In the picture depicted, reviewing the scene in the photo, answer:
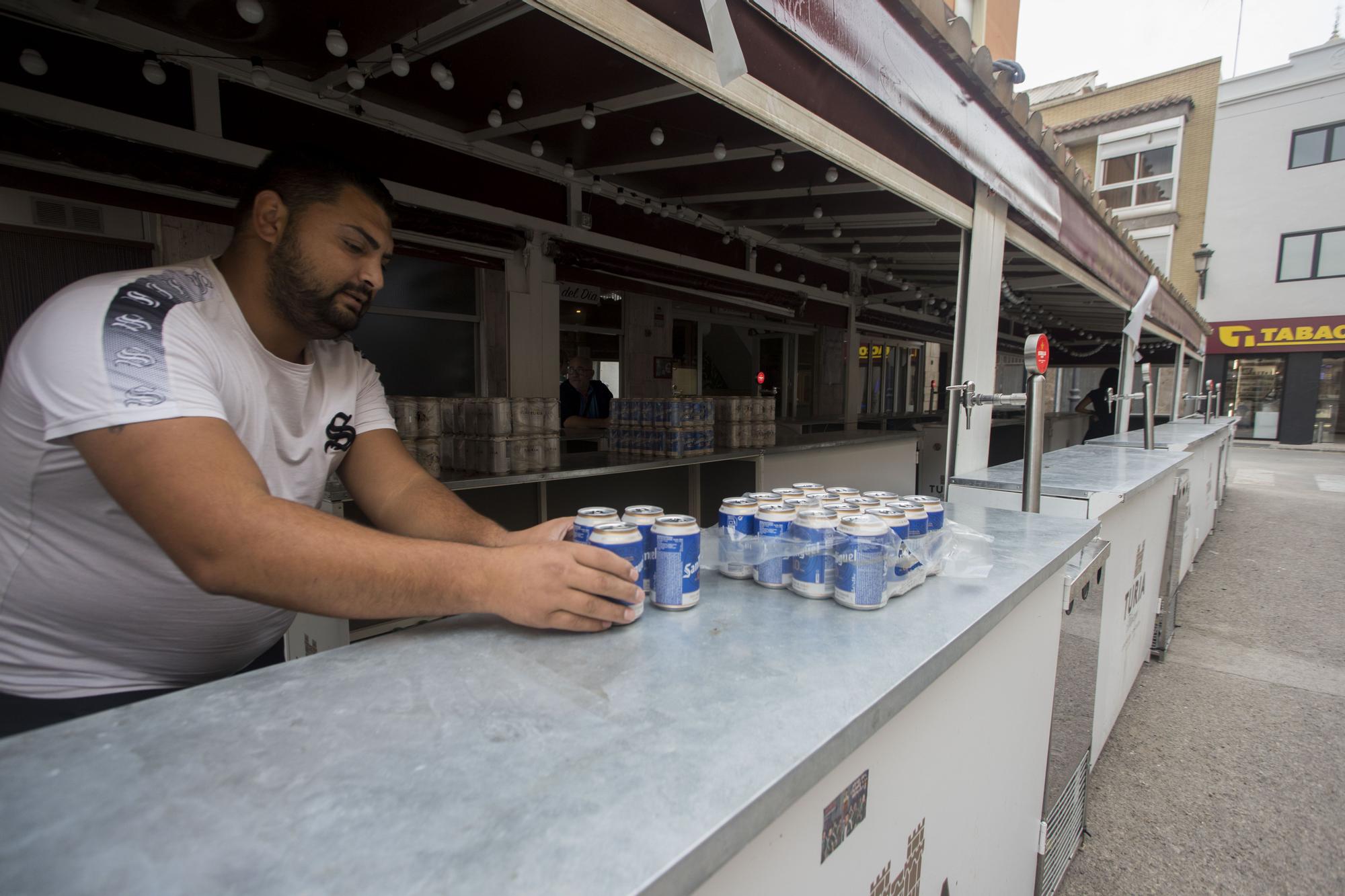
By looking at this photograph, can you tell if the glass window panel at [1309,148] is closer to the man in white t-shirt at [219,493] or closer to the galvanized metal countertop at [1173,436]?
the galvanized metal countertop at [1173,436]

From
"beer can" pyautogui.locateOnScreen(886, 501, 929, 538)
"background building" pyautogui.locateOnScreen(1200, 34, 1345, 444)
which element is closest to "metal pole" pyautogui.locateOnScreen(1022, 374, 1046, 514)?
"beer can" pyautogui.locateOnScreen(886, 501, 929, 538)

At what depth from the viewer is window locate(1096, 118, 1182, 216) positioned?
53.3 ft

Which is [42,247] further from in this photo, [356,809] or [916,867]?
[916,867]

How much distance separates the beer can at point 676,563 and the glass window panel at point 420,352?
4281 mm

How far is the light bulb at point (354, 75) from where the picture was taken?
3.15 meters

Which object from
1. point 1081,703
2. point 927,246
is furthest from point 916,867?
point 927,246

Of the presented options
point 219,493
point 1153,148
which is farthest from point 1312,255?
point 219,493

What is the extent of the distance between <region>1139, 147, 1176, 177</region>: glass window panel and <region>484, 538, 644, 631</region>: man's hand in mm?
21666

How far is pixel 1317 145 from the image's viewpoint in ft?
50.2

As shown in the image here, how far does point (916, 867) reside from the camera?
3.83 feet

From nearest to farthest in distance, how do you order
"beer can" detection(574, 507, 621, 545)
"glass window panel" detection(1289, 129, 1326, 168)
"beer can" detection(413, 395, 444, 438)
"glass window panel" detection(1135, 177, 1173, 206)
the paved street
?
"beer can" detection(574, 507, 621, 545) < the paved street < "beer can" detection(413, 395, 444, 438) < "glass window panel" detection(1289, 129, 1326, 168) < "glass window panel" detection(1135, 177, 1173, 206)

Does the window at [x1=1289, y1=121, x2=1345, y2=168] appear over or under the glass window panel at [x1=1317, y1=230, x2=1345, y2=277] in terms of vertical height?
over

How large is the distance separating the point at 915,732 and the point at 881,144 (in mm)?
1639

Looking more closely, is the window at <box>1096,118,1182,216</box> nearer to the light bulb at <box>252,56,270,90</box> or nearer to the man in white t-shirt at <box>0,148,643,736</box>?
the light bulb at <box>252,56,270,90</box>
